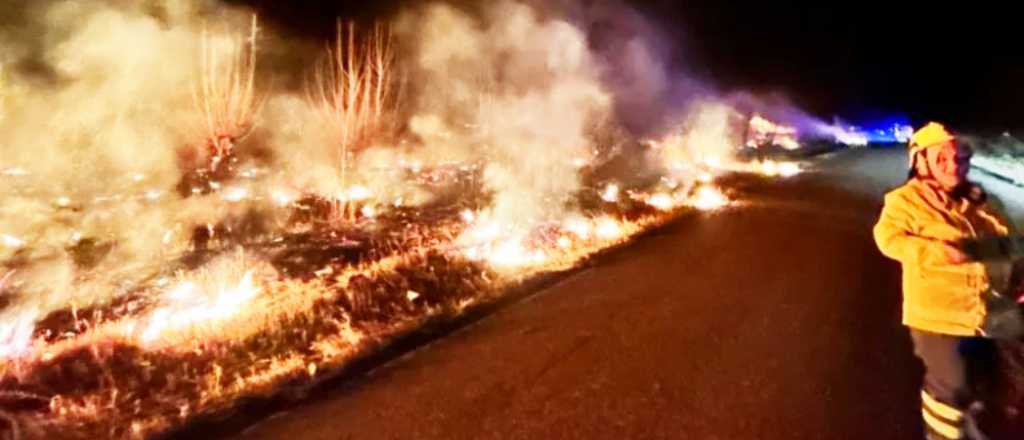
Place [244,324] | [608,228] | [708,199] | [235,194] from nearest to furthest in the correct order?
[244,324] < [608,228] < [235,194] < [708,199]

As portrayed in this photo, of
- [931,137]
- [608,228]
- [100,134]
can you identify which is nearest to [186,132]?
[100,134]

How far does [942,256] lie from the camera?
154 inches

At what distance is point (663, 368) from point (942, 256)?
2.99m

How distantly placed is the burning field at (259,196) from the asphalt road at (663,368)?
0.85 metres

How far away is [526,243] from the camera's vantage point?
1330 cm

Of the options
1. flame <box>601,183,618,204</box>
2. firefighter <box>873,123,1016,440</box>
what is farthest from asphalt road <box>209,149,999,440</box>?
flame <box>601,183,618,204</box>

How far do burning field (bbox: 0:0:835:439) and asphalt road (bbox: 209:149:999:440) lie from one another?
2.77ft

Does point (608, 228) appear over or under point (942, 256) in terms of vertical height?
under

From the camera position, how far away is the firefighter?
12.9 feet

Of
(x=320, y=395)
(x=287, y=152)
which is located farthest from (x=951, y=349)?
(x=287, y=152)

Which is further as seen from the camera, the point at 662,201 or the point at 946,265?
the point at 662,201

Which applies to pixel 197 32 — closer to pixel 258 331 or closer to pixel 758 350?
pixel 258 331

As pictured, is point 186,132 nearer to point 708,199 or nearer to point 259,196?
point 259,196

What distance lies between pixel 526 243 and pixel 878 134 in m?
84.9
